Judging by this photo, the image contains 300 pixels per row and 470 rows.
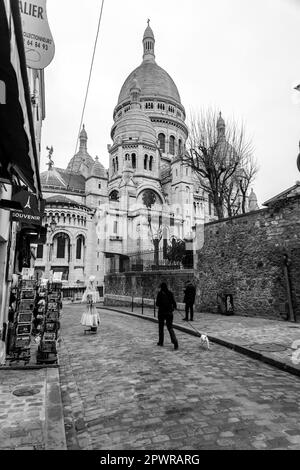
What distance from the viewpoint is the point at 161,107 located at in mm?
63406

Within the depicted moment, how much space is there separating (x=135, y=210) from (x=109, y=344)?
37834 mm

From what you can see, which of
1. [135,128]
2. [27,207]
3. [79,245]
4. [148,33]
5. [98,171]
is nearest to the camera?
[27,207]

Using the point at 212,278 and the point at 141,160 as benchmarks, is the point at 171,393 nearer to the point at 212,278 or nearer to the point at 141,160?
the point at 212,278

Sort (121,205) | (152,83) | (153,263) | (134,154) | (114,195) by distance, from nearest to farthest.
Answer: (153,263), (121,205), (134,154), (114,195), (152,83)

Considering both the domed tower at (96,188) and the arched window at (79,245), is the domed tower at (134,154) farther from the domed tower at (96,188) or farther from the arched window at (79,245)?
the arched window at (79,245)

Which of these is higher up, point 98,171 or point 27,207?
point 98,171

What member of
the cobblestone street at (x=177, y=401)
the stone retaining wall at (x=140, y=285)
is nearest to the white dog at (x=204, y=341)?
the cobblestone street at (x=177, y=401)

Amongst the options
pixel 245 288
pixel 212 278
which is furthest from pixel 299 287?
pixel 212 278

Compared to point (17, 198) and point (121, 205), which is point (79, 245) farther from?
point (17, 198)

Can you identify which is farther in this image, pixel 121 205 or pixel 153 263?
pixel 121 205

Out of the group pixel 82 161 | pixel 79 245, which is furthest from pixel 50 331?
pixel 82 161

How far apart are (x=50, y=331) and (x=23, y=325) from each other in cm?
58

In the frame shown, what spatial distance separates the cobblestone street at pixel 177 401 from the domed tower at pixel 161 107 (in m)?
53.8

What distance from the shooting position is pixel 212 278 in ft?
50.2
